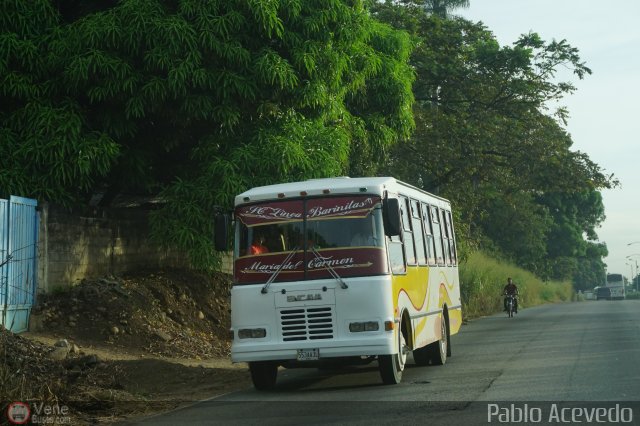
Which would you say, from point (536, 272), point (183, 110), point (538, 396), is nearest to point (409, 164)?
point (183, 110)

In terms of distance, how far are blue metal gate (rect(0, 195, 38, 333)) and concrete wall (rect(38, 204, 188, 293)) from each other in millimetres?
236

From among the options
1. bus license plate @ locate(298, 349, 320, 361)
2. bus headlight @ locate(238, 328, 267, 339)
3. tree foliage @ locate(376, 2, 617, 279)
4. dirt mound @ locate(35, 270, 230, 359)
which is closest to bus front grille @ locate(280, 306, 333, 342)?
bus license plate @ locate(298, 349, 320, 361)

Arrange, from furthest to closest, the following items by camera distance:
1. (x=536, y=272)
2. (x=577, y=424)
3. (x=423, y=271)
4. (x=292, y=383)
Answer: (x=536, y=272) → (x=423, y=271) → (x=292, y=383) → (x=577, y=424)

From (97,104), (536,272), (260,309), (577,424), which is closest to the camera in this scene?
(577,424)

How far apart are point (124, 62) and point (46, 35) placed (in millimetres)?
1858

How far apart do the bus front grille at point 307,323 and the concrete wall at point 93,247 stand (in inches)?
266

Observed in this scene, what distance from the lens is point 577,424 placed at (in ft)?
31.1

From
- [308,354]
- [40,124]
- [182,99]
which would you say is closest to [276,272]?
[308,354]

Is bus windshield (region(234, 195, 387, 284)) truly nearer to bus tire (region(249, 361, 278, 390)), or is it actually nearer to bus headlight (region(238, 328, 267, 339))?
A: bus headlight (region(238, 328, 267, 339))

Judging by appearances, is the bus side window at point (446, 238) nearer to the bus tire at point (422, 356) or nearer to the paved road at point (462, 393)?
the paved road at point (462, 393)

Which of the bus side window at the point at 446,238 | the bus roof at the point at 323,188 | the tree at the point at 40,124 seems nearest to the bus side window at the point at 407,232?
the bus roof at the point at 323,188

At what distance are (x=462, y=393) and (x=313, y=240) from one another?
289 centimetres

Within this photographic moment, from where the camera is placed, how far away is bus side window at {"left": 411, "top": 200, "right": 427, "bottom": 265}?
1543cm

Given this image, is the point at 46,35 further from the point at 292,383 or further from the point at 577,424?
the point at 577,424
